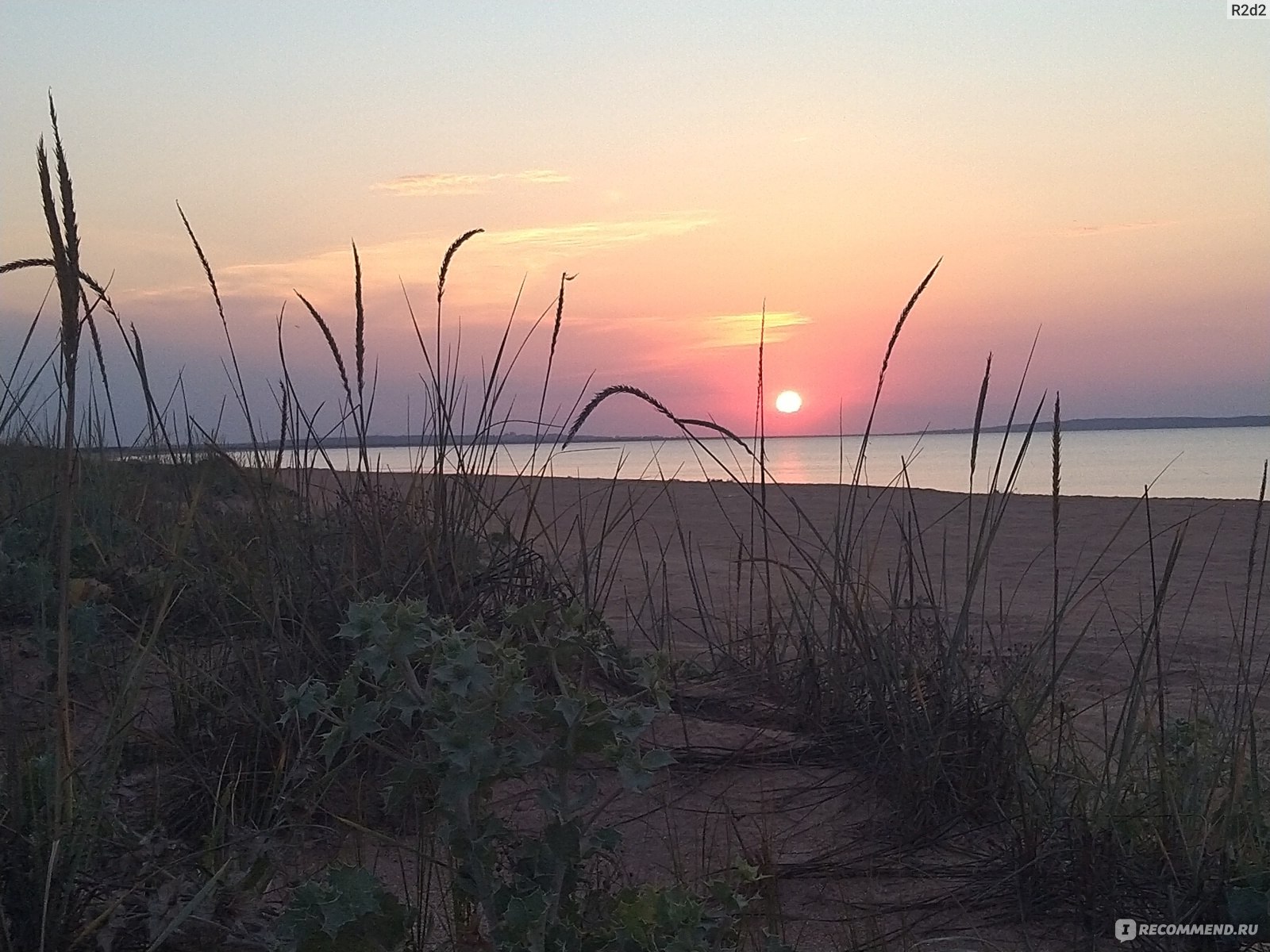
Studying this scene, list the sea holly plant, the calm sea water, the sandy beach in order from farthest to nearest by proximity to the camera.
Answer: the calm sea water < the sandy beach < the sea holly plant

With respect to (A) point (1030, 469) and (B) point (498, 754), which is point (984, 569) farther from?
(A) point (1030, 469)

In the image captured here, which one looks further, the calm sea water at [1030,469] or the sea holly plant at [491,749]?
the calm sea water at [1030,469]

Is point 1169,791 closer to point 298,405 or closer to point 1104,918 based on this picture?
point 1104,918

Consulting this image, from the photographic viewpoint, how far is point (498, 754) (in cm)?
127

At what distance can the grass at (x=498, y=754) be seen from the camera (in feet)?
4.31

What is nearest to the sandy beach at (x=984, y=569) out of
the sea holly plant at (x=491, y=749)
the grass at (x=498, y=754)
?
the grass at (x=498, y=754)

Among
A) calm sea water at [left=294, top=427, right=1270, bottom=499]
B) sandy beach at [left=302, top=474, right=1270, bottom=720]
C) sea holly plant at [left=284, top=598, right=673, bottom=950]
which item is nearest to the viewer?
sea holly plant at [left=284, top=598, right=673, bottom=950]

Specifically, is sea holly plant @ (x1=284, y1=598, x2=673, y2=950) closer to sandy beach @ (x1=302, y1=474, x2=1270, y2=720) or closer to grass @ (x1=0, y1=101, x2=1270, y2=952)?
grass @ (x1=0, y1=101, x2=1270, y2=952)

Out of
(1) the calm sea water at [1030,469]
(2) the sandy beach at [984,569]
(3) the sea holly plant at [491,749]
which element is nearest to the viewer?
(3) the sea holly plant at [491,749]

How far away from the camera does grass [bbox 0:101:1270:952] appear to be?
131cm

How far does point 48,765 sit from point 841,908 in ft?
4.03

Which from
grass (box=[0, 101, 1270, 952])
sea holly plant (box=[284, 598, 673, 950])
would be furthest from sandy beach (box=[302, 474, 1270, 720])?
sea holly plant (box=[284, 598, 673, 950])

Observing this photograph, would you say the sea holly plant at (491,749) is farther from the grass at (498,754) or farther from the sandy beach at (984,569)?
the sandy beach at (984,569)

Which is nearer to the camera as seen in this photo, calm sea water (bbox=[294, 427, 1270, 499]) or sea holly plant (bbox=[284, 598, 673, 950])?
sea holly plant (bbox=[284, 598, 673, 950])
